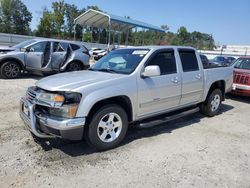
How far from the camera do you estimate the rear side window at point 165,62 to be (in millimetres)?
5324

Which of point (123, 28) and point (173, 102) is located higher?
point (123, 28)

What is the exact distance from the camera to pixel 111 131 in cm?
459

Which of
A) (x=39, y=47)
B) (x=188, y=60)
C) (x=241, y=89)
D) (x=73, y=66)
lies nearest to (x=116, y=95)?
(x=188, y=60)

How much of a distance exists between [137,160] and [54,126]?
1.43 m

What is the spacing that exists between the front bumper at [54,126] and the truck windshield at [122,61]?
146cm

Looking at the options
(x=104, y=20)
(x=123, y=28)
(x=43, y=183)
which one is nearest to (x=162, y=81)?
(x=43, y=183)

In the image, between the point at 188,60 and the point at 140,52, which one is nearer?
the point at 140,52

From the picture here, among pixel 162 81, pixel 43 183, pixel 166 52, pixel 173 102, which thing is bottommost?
pixel 43 183

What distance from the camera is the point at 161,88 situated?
17.1 feet

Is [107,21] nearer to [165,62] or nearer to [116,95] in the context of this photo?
[165,62]

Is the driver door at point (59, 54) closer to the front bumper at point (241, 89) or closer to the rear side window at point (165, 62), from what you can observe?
the rear side window at point (165, 62)

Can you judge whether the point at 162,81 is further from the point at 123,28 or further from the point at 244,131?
the point at 123,28

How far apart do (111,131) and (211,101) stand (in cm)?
352

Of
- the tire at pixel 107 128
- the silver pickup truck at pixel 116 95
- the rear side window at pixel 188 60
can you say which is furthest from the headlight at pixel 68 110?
the rear side window at pixel 188 60
